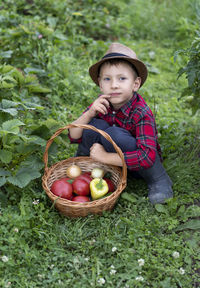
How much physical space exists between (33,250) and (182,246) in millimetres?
1010

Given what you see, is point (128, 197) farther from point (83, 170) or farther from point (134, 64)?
point (134, 64)

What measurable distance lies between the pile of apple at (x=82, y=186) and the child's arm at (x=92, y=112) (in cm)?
30

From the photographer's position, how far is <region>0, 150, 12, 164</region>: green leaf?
2422mm

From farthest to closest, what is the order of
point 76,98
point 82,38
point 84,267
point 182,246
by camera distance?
point 82,38
point 76,98
point 182,246
point 84,267

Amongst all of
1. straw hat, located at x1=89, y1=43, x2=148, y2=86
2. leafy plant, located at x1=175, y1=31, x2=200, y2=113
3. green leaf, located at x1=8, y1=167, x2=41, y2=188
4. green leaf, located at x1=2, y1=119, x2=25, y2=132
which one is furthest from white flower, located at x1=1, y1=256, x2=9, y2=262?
leafy plant, located at x1=175, y1=31, x2=200, y2=113

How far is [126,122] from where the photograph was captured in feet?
9.41

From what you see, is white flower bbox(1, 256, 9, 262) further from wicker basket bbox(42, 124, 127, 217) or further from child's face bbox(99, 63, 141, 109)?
child's face bbox(99, 63, 141, 109)

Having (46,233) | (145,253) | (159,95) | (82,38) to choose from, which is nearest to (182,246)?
(145,253)

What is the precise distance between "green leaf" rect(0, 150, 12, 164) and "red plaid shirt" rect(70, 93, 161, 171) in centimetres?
87

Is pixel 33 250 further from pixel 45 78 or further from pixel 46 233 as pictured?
pixel 45 78

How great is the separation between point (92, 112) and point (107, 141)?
0.28 metres

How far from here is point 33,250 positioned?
89.1 inches

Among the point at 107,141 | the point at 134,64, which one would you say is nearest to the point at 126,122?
the point at 107,141

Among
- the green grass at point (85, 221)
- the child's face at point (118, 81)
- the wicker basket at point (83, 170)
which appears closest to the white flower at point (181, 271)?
the green grass at point (85, 221)
